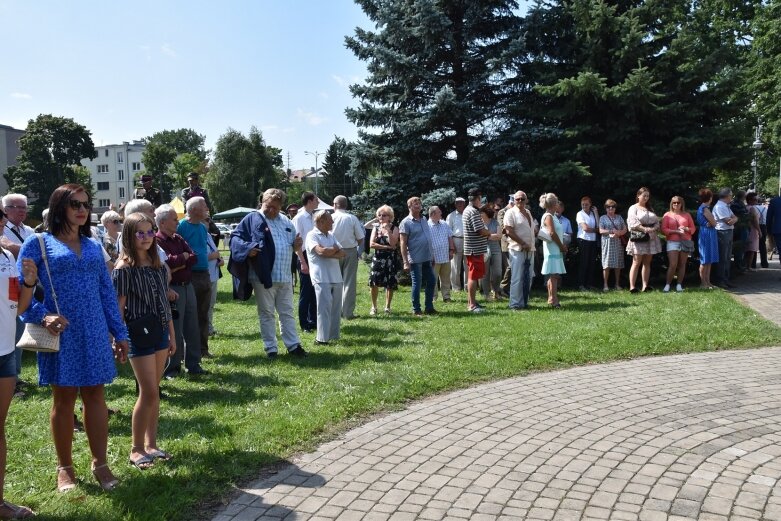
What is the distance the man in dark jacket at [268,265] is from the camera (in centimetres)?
836

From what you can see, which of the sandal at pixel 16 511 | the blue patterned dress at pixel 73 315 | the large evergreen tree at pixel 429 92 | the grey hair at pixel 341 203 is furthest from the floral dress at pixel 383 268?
the sandal at pixel 16 511

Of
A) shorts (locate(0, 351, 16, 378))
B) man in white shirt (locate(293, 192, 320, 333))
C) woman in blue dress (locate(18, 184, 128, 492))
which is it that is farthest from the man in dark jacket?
shorts (locate(0, 351, 16, 378))

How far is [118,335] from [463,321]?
6940 millimetres

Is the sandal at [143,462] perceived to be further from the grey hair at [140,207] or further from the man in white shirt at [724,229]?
the man in white shirt at [724,229]

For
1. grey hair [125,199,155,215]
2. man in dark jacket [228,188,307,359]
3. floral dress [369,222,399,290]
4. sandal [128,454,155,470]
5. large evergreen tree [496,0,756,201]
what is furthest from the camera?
large evergreen tree [496,0,756,201]

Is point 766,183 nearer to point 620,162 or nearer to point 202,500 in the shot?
point 620,162

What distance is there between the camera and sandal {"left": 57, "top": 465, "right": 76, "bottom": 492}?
4.49 meters

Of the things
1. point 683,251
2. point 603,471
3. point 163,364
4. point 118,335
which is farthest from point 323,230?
point 683,251

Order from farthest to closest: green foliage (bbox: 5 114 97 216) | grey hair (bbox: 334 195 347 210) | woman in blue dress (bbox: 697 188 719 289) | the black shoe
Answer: green foliage (bbox: 5 114 97 216) → woman in blue dress (bbox: 697 188 719 289) → grey hair (bbox: 334 195 347 210) → the black shoe

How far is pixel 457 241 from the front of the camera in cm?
1470

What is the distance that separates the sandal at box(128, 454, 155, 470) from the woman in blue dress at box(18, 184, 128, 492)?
286 mm

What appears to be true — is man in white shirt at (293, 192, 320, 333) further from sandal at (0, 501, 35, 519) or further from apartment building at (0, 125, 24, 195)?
apartment building at (0, 125, 24, 195)

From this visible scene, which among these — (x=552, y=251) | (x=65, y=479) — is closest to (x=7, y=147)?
(x=552, y=251)

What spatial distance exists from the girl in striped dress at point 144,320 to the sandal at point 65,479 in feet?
1.41
